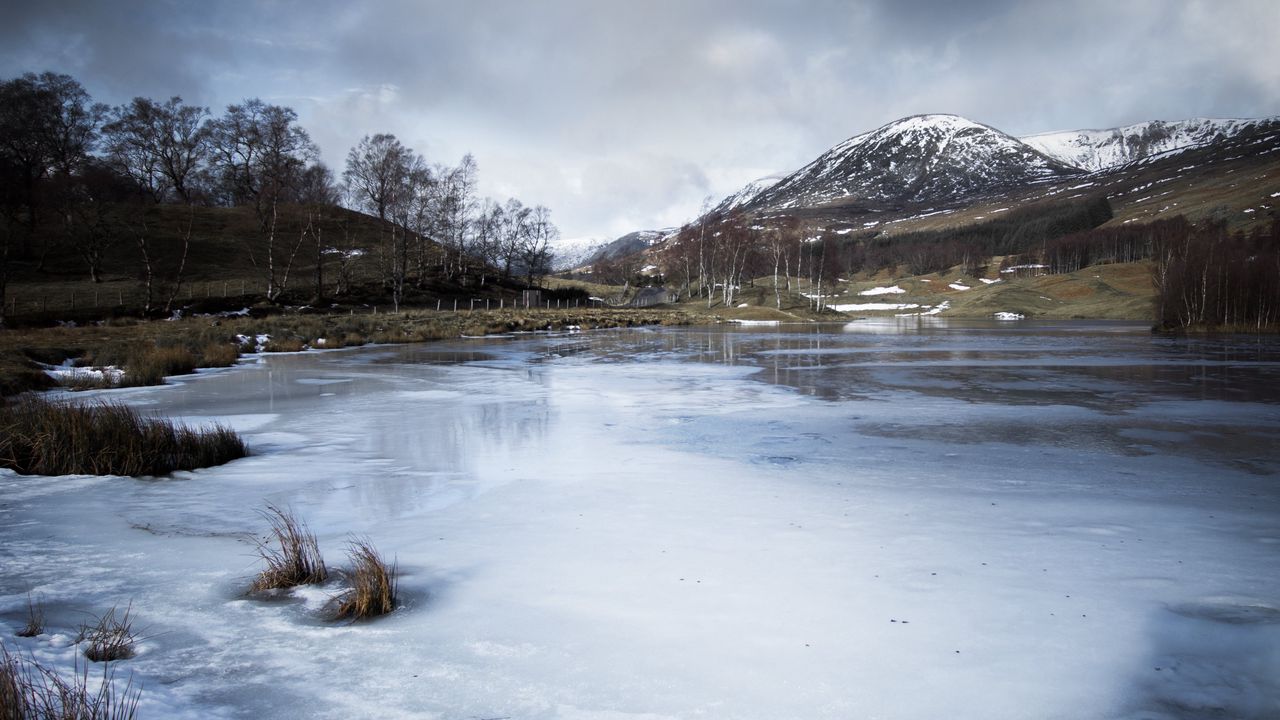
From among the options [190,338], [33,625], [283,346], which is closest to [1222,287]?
[283,346]

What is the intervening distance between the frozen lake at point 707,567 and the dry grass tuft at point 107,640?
110 millimetres

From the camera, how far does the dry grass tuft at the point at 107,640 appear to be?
124 inches

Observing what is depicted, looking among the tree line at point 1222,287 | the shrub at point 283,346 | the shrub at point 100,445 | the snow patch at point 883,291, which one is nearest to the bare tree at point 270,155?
the shrub at point 283,346

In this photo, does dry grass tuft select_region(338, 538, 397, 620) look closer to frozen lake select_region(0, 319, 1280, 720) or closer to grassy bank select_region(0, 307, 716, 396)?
frozen lake select_region(0, 319, 1280, 720)

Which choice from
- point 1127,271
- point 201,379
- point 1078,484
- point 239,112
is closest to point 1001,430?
point 1078,484

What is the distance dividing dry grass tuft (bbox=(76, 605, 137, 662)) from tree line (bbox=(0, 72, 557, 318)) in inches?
1587

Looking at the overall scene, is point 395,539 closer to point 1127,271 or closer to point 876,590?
point 876,590

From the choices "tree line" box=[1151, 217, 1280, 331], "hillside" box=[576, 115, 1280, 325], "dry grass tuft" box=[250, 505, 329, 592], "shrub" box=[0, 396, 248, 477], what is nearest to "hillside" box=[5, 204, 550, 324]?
"hillside" box=[576, 115, 1280, 325]

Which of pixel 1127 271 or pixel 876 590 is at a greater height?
pixel 1127 271

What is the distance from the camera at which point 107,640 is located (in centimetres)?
320

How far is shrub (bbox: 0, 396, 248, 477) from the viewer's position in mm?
6879

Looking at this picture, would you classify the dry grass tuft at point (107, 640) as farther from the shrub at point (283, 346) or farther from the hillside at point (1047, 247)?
the hillside at point (1047, 247)

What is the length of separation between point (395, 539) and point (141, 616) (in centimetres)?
164

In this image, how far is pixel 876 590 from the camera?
4.00 meters
